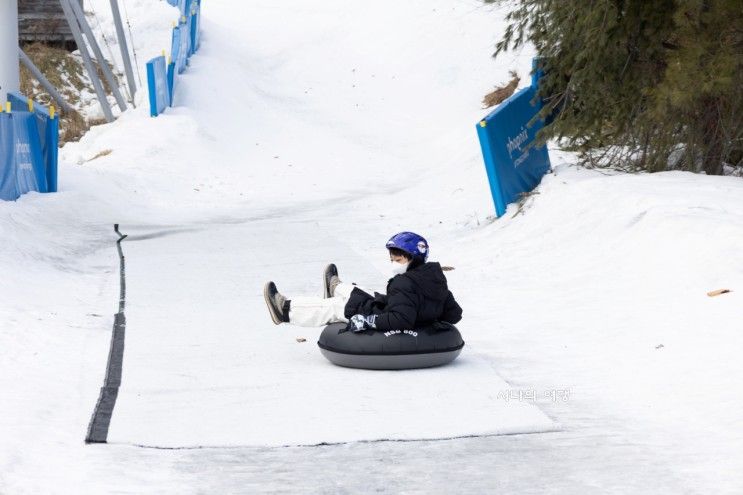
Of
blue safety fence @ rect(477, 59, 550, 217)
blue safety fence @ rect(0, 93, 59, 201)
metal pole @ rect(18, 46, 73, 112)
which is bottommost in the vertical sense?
blue safety fence @ rect(477, 59, 550, 217)

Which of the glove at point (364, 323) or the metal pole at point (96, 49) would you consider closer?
the glove at point (364, 323)

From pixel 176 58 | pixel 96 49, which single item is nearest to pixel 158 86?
pixel 176 58

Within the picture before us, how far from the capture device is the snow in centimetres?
→ 630

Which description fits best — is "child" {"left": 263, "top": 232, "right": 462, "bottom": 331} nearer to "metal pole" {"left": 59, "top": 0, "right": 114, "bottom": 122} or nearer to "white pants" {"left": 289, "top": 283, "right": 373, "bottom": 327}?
"white pants" {"left": 289, "top": 283, "right": 373, "bottom": 327}

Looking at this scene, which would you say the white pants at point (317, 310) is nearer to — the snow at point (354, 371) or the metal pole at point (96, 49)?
the snow at point (354, 371)

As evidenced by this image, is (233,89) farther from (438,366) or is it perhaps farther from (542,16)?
(438,366)

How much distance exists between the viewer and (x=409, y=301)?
8.28 m

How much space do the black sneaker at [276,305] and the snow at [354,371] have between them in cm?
34

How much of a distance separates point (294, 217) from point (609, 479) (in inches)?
492

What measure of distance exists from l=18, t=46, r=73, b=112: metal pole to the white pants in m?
18.2

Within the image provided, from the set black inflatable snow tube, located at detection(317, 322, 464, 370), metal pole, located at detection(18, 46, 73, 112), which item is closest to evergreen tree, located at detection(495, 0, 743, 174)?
black inflatable snow tube, located at detection(317, 322, 464, 370)

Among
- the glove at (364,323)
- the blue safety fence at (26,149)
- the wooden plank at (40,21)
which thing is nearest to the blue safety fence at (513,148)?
the blue safety fence at (26,149)

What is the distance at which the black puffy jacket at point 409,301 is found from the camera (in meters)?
8.29

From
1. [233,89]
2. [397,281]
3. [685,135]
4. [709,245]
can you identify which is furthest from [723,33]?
[233,89]
